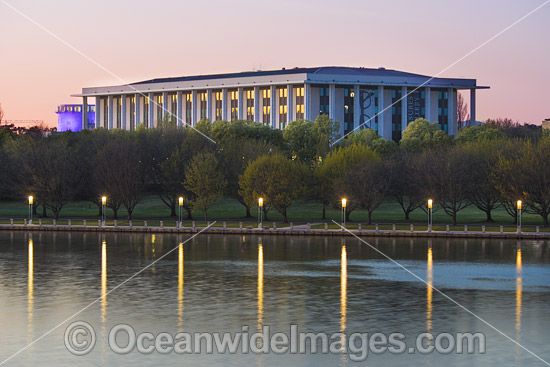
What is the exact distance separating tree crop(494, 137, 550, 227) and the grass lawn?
387cm

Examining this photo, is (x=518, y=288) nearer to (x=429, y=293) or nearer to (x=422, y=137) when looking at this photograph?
(x=429, y=293)

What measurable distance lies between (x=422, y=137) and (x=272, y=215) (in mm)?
46807

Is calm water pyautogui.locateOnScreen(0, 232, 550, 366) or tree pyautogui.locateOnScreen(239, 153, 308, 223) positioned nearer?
calm water pyautogui.locateOnScreen(0, 232, 550, 366)

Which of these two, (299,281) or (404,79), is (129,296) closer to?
(299,281)

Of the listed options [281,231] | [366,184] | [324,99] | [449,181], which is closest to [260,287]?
[281,231]

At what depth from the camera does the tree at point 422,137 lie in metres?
145

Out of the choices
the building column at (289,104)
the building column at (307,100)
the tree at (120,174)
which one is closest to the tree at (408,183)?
the tree at (120,174)

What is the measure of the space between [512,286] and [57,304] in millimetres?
23772

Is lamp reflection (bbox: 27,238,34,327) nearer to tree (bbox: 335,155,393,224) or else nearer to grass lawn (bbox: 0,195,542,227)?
grass lawn (bbox: 0,195,542,227)

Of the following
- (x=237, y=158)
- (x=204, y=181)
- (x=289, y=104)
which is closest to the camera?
(x=204, y=181)

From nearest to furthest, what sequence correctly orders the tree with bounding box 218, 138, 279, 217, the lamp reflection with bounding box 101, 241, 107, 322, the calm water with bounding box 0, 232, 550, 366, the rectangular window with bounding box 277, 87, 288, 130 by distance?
the calm water with bounding box 0, 232, 550, 366 → the lamp reflection with bounding box 101, 241, 107, 322 → the tree with bounding box 218, 138, 279, 217 → the rectangular window with bounding box 277, 87, 288, 130

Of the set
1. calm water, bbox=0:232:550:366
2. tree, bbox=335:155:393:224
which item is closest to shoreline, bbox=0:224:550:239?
calm water, bbox=0:232:550:366

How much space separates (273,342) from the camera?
104 feet

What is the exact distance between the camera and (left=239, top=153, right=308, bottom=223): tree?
105812 millimetres
